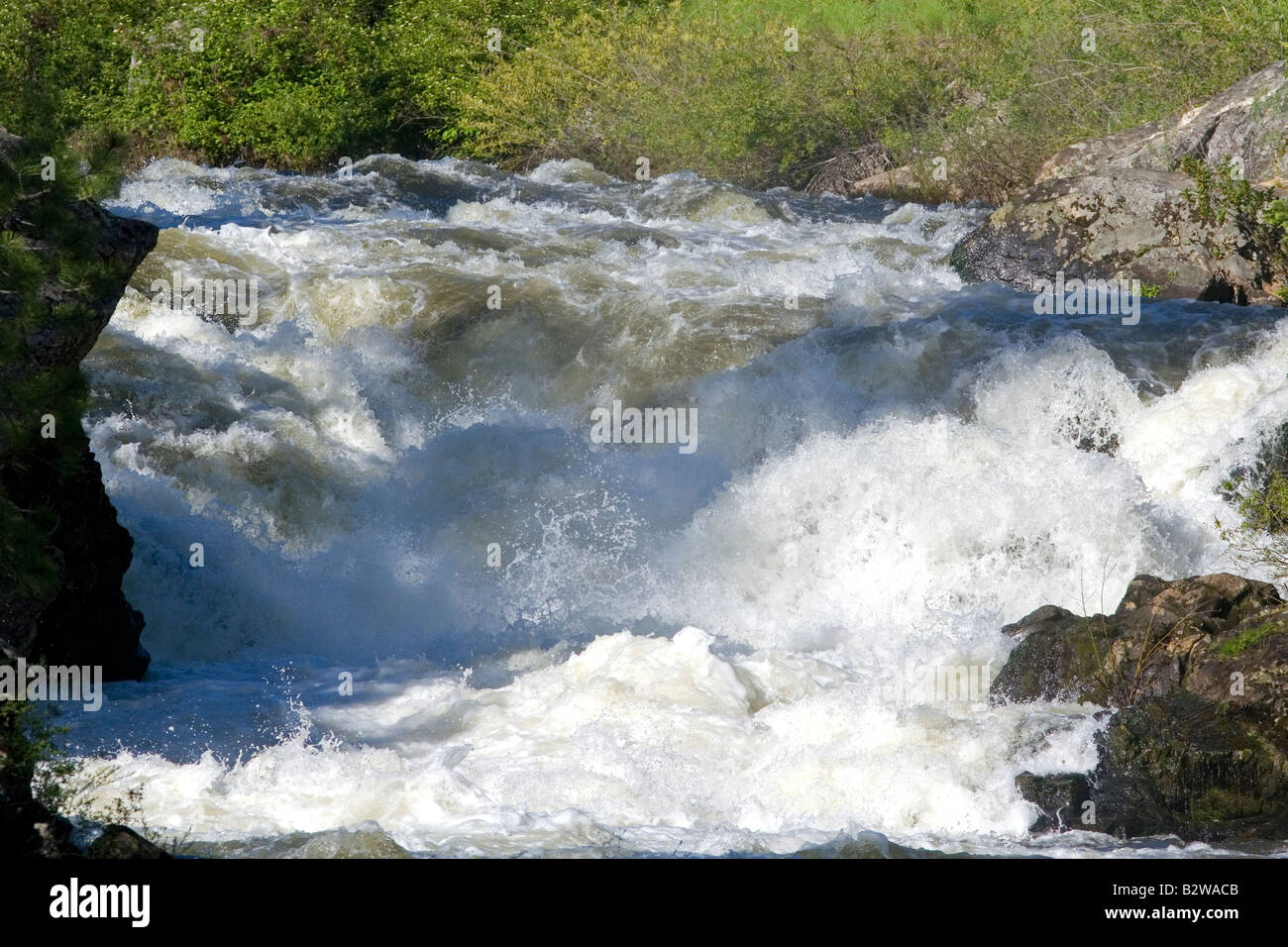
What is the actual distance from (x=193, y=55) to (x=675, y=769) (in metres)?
18.0

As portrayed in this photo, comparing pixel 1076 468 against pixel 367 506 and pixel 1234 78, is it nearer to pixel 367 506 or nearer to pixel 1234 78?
pixel 367 506

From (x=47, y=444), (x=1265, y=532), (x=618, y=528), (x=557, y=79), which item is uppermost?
Answer: (x=557, y=79)

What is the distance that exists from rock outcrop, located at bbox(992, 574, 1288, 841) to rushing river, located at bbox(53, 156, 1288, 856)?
17cm

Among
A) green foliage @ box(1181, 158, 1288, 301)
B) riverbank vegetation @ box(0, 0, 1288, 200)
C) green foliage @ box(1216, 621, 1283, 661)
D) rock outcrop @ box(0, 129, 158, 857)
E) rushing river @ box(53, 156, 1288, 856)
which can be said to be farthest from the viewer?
riverbank vegetation @ box(0, 0, 1288, 200)

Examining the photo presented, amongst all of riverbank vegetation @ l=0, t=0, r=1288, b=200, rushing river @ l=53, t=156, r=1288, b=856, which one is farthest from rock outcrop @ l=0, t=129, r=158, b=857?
riverbank vegetation @ l=0, t=0, r=1288, b=200

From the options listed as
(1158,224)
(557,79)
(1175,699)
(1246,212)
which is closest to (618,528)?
(1175,699)

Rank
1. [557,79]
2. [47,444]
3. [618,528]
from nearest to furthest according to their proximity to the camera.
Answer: [47,444] < [618,528] < [557,79]

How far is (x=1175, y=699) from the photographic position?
671cm

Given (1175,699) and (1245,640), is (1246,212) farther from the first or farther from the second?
(1175,699)

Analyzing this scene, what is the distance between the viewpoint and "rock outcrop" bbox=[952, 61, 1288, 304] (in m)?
13.1

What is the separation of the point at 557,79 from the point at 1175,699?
17629mm

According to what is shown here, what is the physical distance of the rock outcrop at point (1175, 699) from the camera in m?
6.12

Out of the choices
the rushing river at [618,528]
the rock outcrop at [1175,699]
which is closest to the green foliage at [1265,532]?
the rock outcrop at [1175,699]

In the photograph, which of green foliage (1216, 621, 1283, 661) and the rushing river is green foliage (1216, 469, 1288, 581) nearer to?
the rushing river
